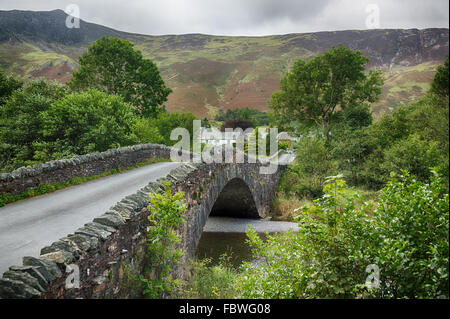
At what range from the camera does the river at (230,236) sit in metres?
12.8

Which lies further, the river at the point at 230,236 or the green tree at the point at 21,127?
the green tree at the point at 21,127

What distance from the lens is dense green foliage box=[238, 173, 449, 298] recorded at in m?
3.40

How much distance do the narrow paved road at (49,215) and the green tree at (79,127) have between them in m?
6.48

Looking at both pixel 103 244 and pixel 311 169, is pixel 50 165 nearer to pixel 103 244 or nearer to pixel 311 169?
pixel 103 244

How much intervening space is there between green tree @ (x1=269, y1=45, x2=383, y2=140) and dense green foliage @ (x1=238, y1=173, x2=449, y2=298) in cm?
2922

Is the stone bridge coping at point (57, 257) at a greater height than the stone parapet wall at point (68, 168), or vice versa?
the stone bridge coping at point (57, 257)

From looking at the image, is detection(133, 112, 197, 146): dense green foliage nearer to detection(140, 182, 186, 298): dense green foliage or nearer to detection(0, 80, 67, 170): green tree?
detection(0, 80, 67, 170): green tree

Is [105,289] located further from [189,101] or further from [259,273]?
[189,101]

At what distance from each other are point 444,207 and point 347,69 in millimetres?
31448

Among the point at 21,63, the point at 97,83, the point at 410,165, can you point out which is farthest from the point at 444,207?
the point at 21,63

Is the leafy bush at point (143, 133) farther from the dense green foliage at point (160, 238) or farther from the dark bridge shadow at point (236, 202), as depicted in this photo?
the dense green foliage at point (160, 238)

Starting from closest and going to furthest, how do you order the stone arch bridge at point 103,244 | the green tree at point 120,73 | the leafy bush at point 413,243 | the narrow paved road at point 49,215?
1. the stone arch bridge at point 103,244
2. the leafy bush at point 413,243
3. the narrow paved road at point 49,215
4. the green tree at point 120,73

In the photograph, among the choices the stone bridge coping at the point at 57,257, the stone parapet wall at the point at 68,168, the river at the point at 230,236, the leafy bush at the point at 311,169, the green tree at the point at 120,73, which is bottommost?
the river at the point at 230,236

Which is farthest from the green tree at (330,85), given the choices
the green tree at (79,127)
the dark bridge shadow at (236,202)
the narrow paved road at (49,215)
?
the narrow paved road at (49,215)
